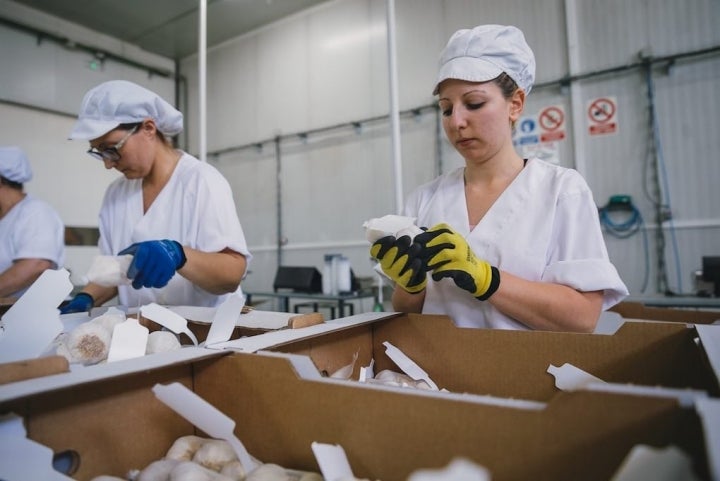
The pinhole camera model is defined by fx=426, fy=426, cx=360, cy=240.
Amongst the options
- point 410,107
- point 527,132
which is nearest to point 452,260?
point 527,132

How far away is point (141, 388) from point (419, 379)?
0.45 metres

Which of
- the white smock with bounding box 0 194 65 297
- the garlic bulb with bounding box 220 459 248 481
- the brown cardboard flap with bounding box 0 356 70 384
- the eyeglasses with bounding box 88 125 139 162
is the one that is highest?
the eyeglasses with bounding box 88 125 139 162

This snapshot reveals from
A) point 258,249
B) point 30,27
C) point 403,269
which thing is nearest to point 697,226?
point 403,269

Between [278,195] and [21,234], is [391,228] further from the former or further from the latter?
[278,195]

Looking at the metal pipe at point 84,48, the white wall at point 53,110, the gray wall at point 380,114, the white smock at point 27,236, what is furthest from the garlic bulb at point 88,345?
the metal pipe at point 84,48

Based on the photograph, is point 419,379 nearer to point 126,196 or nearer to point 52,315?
point 52,315

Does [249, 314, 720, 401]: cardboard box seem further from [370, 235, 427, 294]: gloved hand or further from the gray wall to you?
the gray wall

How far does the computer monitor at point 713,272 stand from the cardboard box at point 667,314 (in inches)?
54.9

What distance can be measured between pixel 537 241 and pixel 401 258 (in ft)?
1.08

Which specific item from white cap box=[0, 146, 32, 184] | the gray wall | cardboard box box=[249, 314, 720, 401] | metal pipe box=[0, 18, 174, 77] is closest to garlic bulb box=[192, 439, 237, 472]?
cardboard box box=[249, 314, 720, 401]

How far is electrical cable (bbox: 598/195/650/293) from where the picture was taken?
3213 mm

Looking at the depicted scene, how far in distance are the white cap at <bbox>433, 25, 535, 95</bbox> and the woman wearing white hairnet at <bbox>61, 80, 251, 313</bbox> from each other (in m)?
0.72

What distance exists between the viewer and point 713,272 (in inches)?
91.1

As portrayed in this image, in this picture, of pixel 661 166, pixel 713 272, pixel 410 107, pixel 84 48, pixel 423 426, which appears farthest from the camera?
pixel 84 48
